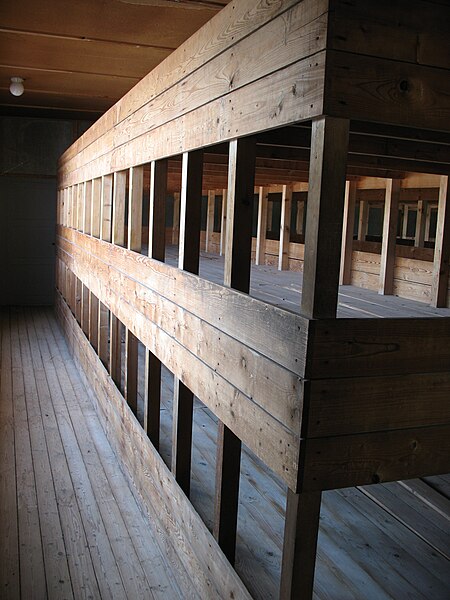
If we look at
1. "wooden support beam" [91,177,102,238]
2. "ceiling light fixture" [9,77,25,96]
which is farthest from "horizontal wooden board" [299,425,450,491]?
"ceiling light fixture" [9,77,25,96]

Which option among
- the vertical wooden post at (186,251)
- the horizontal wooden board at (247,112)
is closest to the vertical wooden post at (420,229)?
the horizontal wooden board at (247,112)

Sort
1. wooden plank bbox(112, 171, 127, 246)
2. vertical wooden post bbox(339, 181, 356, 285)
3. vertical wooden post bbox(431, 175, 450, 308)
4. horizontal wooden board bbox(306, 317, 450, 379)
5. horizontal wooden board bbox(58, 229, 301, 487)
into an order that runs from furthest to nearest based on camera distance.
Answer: vertical wooden post bbox(339, 181, 356, 285) < vertical wooden post bbox(431, 175, 450, 308) < wooden plank bbox(112, 171, 127, 246) < horizontal wooden board bbox(58, 229, 301, 487) < horizontal wooden board bbox(306, 317, 450, 379)

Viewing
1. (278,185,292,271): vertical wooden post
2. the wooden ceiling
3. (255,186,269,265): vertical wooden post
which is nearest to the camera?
the wooden ceiling

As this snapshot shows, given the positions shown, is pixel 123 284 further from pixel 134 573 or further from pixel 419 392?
pixel 419 392

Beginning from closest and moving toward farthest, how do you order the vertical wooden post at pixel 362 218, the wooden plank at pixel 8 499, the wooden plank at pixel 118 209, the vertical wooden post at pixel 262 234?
the wooden plank at pixel 8 499
the wooden plank at pixel 118 209
the vertical wooden post at pixel 262 234
the vertical wooden post at pixel 362 218

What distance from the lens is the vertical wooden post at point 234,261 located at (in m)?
2.27

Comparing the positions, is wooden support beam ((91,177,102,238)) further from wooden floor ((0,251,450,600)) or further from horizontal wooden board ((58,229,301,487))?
wooden floor ((0,251,450,600))

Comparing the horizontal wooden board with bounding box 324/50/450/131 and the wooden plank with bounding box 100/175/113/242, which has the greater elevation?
the horizontal wooden board with bounding box 324/50/450/131

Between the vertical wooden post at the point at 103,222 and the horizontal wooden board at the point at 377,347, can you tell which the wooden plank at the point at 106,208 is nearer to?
the vertical wooden post at the point at 103,222

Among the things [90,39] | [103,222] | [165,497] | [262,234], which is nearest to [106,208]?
[103,222]

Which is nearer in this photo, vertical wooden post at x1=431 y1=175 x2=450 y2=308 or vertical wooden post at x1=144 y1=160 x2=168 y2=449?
vertical wooden post at x1=144 y1=160 x2=168 y2=449

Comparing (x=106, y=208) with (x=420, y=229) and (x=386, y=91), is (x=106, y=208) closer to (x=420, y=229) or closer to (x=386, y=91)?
(x=386, y=91)

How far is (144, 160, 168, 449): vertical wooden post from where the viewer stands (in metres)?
3.45

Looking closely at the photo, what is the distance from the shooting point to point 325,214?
1.70 meters
